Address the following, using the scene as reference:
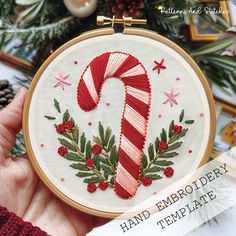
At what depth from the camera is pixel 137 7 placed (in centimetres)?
99

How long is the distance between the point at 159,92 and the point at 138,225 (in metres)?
0.28

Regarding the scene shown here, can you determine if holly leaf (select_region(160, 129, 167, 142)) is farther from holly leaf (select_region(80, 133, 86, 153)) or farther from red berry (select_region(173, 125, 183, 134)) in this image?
holly leaf (select_region(80, 133, 86, 153))

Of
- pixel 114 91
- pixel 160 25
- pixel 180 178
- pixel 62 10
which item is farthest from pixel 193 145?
pixel 62 10

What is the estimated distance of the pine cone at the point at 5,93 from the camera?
1.03m

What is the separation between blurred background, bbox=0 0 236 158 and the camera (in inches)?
39.5

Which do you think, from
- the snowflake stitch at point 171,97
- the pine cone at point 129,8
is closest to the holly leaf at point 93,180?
the snowflake stitch at point 171,97

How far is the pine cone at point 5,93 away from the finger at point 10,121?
0.32 ft

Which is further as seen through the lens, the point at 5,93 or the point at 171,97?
the point at 5,93

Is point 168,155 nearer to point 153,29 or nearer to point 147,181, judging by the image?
point 147,181

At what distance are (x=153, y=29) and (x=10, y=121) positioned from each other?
389mm

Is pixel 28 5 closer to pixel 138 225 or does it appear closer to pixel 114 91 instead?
pixel 114 91

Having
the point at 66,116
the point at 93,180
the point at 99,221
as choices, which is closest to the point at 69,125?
the point at 66,116

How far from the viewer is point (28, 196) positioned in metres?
0.95

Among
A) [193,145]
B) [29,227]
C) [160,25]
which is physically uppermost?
[160,25]
